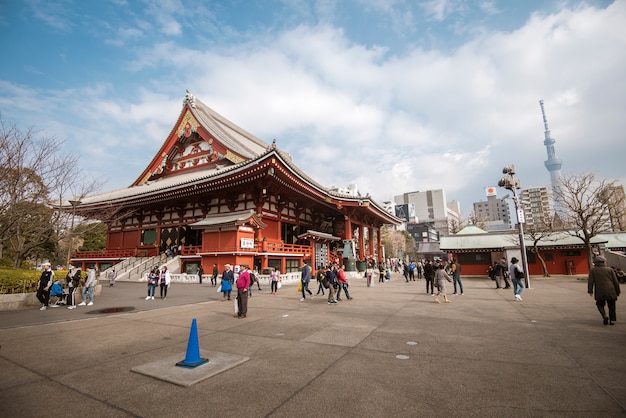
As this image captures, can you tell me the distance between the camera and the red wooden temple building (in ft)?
65.9

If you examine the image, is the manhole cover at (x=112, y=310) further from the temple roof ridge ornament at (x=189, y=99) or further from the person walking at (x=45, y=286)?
the temple roof ridge ornament at (x=189, y=99)

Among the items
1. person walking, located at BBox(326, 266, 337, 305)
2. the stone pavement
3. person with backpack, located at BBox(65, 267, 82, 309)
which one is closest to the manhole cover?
the stone pavement

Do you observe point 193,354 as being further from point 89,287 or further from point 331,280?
point 89,287

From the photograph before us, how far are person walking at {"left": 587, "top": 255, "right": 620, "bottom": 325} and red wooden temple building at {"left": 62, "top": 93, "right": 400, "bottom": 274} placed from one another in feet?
49.9

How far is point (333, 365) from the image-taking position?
14.9 ft

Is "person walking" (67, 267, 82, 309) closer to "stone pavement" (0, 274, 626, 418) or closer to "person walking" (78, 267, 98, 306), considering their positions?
"person walking" (78, 267, 98, 306)

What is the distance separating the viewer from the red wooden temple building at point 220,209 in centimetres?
2008

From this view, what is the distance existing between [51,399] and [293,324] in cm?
480

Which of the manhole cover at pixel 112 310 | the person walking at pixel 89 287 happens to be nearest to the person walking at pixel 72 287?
the person walking at pixel 89 287

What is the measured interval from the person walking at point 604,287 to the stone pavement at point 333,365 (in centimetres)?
30

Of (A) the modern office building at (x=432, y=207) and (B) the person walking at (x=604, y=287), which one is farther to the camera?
(A) the modern office building at (x=432, y=207)

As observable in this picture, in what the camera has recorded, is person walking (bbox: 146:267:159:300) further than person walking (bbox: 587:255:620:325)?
Yes

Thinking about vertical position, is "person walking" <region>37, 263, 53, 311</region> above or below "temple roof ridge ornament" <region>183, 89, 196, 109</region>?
below

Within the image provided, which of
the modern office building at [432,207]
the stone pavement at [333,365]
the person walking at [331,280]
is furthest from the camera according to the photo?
the modern office building at [432,207]
